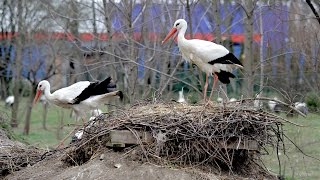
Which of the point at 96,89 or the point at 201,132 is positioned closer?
the point at 201,132

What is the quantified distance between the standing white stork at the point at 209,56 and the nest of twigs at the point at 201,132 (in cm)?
174

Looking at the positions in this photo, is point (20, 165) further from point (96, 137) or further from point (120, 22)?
point (120, 22)

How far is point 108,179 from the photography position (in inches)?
335

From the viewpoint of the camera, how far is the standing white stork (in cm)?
1083

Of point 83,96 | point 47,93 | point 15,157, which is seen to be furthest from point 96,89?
point 15,157

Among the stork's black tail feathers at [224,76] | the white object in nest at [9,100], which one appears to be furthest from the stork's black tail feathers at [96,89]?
the white object in nest at [9,100]

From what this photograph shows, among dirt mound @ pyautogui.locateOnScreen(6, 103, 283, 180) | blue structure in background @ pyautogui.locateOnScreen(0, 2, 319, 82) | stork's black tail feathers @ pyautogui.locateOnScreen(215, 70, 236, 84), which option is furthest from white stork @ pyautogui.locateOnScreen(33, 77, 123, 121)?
dirt mound @ pyautogui.locateOnScreen(6, 103, 283, 180)

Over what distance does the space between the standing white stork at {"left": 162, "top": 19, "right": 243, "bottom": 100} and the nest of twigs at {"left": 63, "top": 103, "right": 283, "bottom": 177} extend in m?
1.74

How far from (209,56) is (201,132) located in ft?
8.12

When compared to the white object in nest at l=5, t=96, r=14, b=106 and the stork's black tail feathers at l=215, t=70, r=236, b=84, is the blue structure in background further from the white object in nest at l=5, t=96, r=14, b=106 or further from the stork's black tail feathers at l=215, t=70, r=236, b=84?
the white object in nest at l=5, t=96, r=14, b=106

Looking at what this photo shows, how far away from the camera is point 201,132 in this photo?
28.5ft

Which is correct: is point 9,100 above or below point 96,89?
below

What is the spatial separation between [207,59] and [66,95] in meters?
3.55

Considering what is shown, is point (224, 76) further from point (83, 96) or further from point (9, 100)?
point (9, 100)
